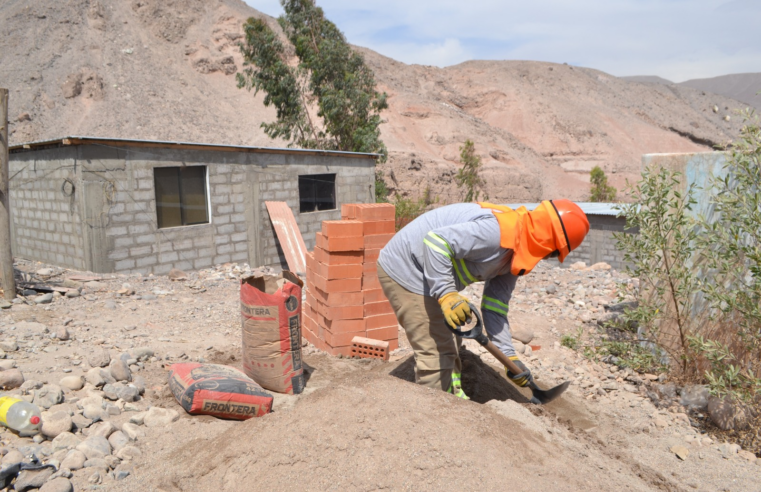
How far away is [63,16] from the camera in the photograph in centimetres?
3297

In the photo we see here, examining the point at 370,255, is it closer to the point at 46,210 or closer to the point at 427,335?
the point at 427,335

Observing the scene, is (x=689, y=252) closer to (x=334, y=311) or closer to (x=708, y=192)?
(x=708, y=192)

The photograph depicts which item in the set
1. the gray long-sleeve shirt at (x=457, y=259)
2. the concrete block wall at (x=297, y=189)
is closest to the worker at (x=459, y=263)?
the gray long-sleeve shirt at (x=457, y=259)

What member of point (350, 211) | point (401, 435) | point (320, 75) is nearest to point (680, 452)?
point (401, 435)

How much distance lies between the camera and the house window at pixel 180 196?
29.8ft

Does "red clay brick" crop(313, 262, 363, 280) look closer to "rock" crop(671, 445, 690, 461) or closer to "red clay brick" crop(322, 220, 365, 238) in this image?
"red clay brick" crop(322, 220, 365, 238)

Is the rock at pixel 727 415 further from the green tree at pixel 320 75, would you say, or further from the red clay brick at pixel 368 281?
the green tree at pixel 320 75

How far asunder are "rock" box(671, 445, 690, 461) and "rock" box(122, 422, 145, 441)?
126 inches

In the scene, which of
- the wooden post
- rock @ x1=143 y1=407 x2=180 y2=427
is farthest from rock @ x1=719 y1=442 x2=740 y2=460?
the wooden post

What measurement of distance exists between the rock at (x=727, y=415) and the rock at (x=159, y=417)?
3.56 metres

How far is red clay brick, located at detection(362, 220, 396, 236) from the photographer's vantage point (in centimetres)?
474

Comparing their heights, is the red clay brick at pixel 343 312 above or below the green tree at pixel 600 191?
below

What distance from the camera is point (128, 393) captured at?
11.5ft

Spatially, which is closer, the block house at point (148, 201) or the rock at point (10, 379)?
the rock at point (10, 379)
